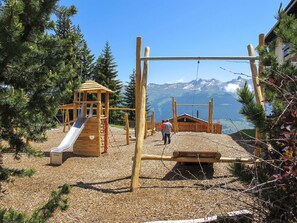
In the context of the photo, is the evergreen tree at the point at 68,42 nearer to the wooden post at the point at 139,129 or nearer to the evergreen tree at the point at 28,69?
the evergreen tree at the point at 28,69

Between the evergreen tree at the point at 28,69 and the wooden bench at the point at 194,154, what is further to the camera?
the wooden bench at the point at 194,154

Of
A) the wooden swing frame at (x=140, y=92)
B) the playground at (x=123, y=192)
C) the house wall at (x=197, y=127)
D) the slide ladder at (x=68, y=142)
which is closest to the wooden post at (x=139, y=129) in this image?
the wooden swing frame at (x=140, y=92)

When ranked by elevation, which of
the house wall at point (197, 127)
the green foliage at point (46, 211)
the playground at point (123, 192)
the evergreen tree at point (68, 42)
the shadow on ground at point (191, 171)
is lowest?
the playground at point (123, 192)

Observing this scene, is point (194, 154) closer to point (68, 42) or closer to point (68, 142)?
point (68, 42)

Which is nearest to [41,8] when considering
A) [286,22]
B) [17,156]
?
[17,156]

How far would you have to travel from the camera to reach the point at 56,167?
892 cm

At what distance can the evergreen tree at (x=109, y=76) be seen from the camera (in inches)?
1513

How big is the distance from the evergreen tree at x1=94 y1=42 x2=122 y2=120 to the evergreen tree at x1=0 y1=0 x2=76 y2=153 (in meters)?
34.3

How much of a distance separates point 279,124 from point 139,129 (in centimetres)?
406

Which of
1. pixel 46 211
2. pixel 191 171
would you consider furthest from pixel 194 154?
pixel 46 211

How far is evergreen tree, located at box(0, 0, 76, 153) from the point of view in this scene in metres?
2.51

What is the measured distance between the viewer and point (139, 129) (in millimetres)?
6285

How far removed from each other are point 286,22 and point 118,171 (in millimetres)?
6259

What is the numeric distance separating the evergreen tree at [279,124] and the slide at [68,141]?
25.1 ft
